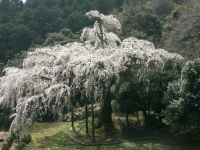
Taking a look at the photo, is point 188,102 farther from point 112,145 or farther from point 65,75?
point 65,75

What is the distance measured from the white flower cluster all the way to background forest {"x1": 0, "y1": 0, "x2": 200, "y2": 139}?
133 cm

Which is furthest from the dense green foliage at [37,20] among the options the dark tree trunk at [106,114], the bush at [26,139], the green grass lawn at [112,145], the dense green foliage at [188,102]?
the dense green foliage at [188,102]

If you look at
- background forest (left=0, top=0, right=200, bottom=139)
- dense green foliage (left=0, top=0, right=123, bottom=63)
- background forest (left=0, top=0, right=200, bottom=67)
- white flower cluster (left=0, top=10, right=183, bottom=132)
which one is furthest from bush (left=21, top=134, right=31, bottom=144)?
dense green foliage (left=0, top=0, right=123, bottom=63)

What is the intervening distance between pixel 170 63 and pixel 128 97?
3.21 m

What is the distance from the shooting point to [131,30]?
29.0 m

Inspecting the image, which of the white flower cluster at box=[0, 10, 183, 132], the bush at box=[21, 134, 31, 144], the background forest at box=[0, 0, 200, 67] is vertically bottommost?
the bush at box=[21, 134, 31, 144]

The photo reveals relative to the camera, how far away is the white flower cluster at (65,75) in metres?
11.3

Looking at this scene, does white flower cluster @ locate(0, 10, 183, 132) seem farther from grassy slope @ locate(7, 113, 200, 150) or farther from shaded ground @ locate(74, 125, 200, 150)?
shaded ground @ locate(74, 125, 200, 150)

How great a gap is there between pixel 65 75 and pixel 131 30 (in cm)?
1781

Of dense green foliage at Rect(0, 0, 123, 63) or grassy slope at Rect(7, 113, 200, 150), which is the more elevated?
dense green foliage at Rect(0, 0, 123, 63)

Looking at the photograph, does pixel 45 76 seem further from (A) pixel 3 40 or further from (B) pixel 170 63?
(A) pixel 3 40

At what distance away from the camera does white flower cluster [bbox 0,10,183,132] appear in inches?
445

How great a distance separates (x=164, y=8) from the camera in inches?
1453

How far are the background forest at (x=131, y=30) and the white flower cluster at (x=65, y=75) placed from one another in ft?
4.36
